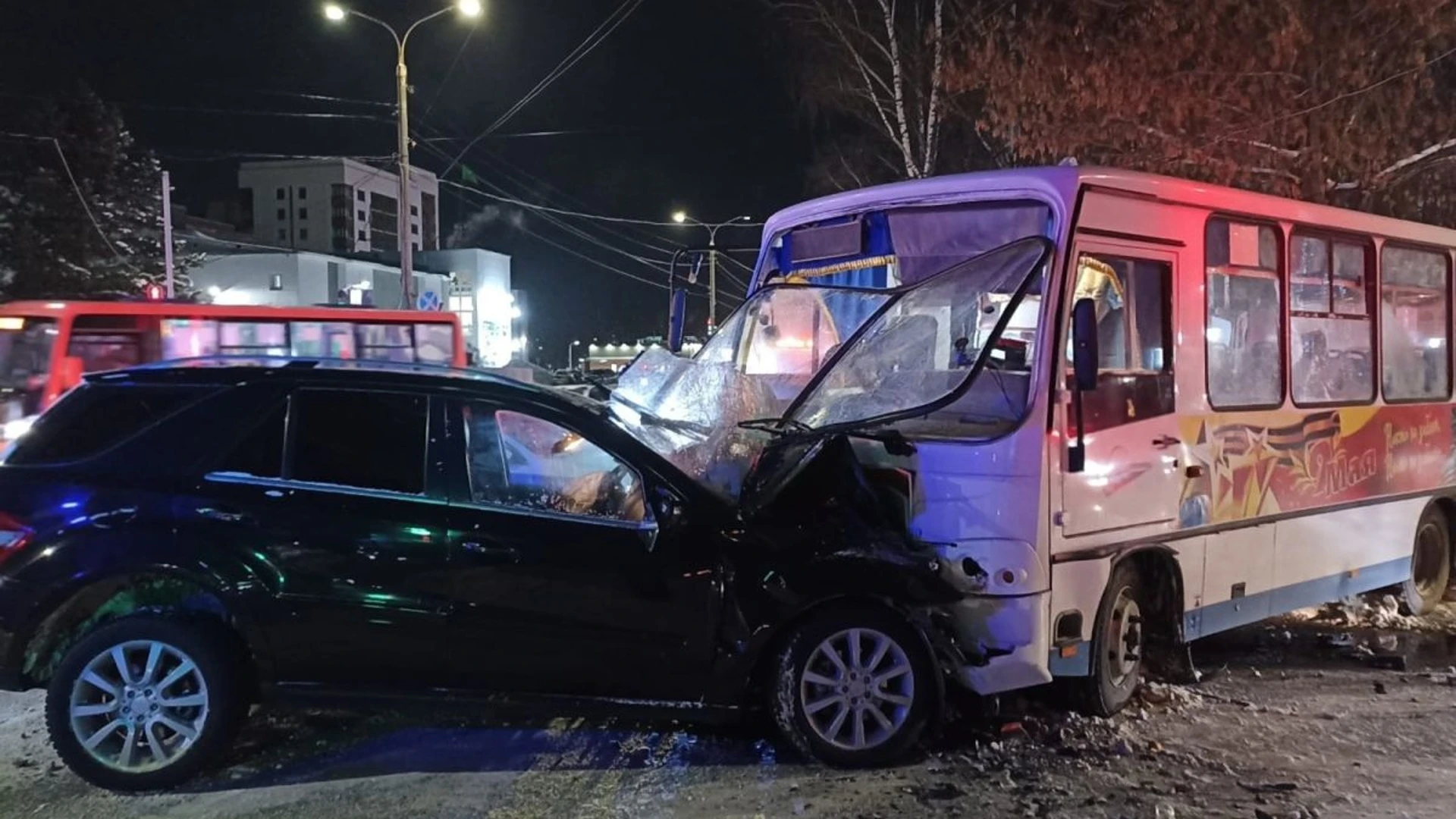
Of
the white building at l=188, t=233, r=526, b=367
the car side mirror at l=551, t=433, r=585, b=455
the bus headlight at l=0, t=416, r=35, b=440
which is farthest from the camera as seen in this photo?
the white building at l=188, t=233, r=526, b=367

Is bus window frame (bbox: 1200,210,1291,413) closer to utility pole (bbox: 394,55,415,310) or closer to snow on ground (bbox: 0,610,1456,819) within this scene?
snow on ground (bbox: 0,610,1456,819)

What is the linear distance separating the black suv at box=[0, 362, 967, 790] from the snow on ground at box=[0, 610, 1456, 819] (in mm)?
273

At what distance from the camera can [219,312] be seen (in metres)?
15.1

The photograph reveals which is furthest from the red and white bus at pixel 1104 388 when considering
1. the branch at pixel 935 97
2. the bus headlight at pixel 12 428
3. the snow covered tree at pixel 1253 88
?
the bus headlight at pixel 12 428

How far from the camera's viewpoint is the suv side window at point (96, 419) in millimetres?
4770

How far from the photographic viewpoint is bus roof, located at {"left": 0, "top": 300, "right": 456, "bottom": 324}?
1297cm

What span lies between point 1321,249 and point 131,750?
23.7 feet

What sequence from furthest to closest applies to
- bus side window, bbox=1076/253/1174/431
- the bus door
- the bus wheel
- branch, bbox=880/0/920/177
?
1. branch, bbox=880/0/920/177
2. the bus wheel
3. bus side window, bbox=1076/253/1174/431
4. the bus door

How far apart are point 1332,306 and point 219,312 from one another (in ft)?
45.8

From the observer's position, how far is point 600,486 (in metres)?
4.89

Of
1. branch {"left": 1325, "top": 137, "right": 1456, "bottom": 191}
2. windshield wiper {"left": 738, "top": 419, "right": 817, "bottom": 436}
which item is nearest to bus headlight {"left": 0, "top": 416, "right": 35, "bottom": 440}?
windshield wiper {"left": 738, "top": 419, "right": 817, "bottom": 436}

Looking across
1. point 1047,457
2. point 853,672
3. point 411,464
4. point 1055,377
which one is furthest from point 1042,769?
point 411,464

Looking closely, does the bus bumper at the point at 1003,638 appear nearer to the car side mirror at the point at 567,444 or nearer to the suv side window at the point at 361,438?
the car side mirror at the point at 567,444

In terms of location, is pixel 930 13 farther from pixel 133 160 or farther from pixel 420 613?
pixel 133 160
